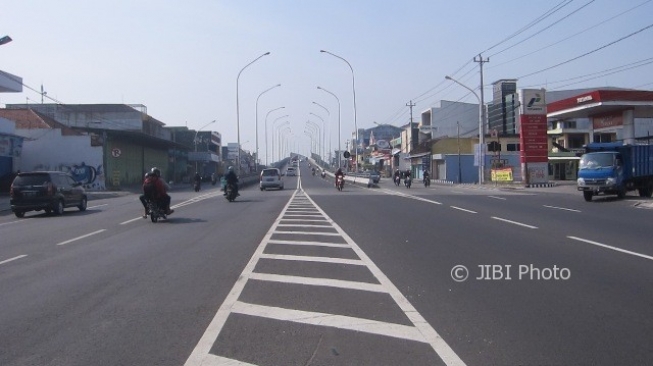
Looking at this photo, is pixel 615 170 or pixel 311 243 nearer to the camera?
pixel 311 243

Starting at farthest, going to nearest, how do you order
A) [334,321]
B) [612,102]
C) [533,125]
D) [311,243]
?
[533,125], [612,102], [311,243], [334,321]

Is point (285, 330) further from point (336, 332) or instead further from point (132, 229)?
point (132, 229)

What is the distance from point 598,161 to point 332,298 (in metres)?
24.6

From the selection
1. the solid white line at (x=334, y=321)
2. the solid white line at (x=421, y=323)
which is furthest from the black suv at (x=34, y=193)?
the solid white line at (x=334, y=321)

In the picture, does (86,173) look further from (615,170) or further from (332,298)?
(332,298)

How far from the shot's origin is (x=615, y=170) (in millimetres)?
29062

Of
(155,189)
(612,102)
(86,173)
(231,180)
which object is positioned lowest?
(155,189)

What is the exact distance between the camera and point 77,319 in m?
7.46

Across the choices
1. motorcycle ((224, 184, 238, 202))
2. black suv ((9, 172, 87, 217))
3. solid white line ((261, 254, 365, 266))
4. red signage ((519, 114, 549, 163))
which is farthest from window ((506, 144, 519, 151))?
solid white line ((261, 254, 365, 266))

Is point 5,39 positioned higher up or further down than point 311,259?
higher up

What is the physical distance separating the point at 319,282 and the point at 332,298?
1.12 m

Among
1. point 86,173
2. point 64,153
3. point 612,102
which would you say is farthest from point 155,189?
point 64,153

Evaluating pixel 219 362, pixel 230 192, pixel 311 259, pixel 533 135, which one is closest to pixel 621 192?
pixel 230 192

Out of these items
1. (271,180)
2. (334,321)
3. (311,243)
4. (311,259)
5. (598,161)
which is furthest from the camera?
(271,180)
